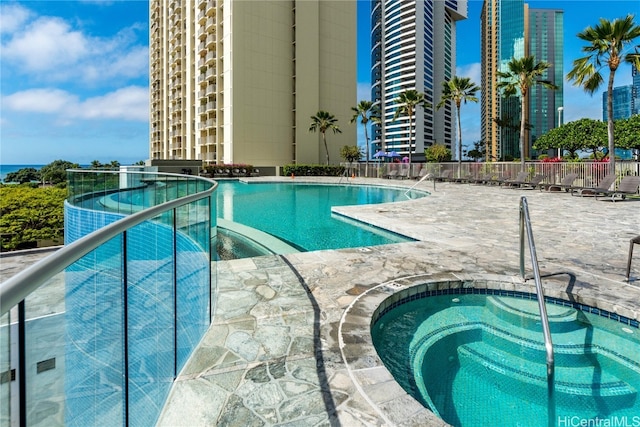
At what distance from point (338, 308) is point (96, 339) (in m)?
2.72

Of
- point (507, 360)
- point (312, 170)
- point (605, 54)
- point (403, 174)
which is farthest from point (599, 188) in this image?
point (312, 170)

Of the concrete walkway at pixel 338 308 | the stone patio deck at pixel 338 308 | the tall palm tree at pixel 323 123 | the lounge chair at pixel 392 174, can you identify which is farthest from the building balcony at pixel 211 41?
the concrete walkway at pixel 338 308

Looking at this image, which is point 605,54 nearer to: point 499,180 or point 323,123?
point 499,180

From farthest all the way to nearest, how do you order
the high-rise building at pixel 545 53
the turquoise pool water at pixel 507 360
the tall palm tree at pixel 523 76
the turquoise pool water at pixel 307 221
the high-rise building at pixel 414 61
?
the high-rise building at pixel 545 53 < the high-rise building at pixel 414 61 < the tall palm tree at pixel 523 76 < the turquoise pool water at pixel 307 221 < the turquoise pool water at pixel 507 360

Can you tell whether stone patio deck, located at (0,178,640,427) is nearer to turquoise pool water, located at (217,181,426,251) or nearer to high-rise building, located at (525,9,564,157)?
turquoise pool water, located at (217,181,426,251)

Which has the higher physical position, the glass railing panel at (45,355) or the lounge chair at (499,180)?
the lounge chair at (499,180)

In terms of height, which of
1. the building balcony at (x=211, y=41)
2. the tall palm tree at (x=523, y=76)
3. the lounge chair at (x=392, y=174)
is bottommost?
the lounge chair at (x=392, y=174)

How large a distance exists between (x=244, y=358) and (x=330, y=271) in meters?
2.55

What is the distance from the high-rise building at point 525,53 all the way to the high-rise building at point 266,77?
7050 centimetres

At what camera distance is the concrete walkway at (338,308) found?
2.57 meters

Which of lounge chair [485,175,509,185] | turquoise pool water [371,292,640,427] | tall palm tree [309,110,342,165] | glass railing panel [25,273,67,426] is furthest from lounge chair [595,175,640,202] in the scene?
tall palm tree [309,110,342,165]

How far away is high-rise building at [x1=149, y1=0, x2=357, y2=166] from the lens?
39.6 meters

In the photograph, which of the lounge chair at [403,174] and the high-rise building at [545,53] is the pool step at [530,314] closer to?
the lounge chair at [403,174]

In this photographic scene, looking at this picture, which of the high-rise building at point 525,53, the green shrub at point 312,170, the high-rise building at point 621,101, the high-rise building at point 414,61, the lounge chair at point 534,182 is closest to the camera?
the lounge chair at point 534,182
